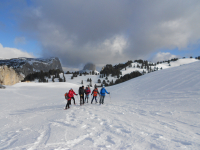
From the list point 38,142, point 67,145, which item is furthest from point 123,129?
point 38,142

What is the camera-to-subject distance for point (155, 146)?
3602mm

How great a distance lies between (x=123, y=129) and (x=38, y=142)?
373 centimetres

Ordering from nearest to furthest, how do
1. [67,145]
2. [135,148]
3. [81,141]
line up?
[135,148] → [67,145] → [81,141]

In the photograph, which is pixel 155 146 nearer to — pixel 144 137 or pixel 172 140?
pixel 144 137

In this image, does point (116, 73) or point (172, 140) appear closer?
point (172, 140)

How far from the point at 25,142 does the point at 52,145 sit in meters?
1.33

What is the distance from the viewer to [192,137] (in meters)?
4.16

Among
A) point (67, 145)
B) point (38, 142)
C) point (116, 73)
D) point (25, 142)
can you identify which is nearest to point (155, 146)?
point (67, 145)

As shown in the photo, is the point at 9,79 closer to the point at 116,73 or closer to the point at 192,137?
the point at 192,137

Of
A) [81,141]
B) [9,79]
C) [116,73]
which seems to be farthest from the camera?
[116,73]

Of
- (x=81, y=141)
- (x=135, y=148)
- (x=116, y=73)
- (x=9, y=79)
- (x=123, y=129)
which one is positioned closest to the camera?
(x=135, y=148)

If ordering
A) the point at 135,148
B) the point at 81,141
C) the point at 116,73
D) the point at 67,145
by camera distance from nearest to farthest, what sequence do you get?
the point at 135,148
the point at 67,145
the point at 81,141
the point at 116,73

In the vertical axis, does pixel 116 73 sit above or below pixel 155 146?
above

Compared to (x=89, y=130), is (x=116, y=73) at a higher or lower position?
higher
